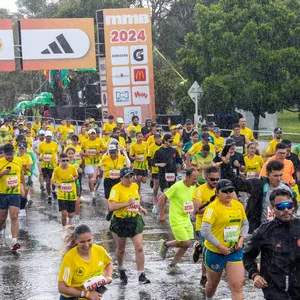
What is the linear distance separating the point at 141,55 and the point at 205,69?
2.95 meters

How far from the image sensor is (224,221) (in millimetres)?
9156

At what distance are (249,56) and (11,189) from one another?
1818 cm

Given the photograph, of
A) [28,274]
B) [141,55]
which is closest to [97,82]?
[141,55]

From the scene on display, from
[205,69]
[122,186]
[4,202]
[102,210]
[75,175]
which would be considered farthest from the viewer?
[205,69]

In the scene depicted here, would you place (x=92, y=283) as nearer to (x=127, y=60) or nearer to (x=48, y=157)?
(x=48, y=157)

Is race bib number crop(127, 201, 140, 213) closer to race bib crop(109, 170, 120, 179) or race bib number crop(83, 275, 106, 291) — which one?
race bib number crop(83, 275, 106, 291)

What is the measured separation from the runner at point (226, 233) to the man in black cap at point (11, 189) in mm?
5515

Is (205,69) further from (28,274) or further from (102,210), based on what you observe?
(28,274)

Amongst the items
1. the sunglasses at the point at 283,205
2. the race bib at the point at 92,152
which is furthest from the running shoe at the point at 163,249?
the race bib at the point at 92,152

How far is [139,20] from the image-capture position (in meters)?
33.2

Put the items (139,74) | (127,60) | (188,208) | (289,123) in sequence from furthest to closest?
1. (289,123)
2. (139,74)
3. (127,60)
4. (188,208)

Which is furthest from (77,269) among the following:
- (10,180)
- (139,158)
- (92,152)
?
(92,152)

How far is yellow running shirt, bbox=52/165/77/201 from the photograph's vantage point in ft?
50.4

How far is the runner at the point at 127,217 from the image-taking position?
11180 mm
